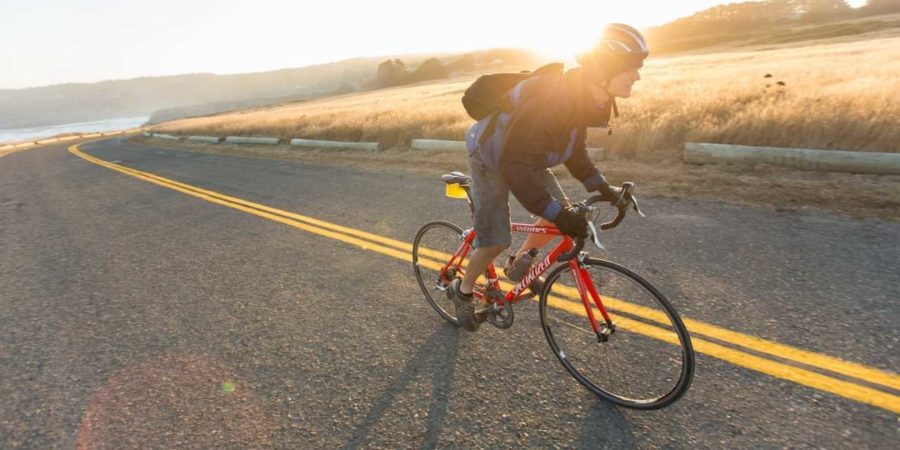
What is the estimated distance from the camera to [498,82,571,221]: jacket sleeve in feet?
8.17

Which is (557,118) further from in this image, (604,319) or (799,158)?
(799,158)

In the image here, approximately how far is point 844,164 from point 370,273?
703 cm

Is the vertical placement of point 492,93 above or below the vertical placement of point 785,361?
above

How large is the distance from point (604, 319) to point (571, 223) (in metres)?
0.87

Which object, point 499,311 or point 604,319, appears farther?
point 499,311

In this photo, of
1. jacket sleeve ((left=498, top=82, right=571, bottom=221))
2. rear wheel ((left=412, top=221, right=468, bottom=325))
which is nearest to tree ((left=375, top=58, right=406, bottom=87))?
rear wheel ((left=412, top=221, right=468, bottom=325))

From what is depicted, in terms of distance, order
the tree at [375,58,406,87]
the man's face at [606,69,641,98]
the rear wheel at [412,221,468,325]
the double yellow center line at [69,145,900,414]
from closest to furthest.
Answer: the man's face at [606,69,641,98]
the double yellow center line at [69,145,900,414]
the rear wheel at [412,221,468,325]
the tree at [375,58,406,87]

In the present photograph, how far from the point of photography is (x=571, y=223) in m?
2.46

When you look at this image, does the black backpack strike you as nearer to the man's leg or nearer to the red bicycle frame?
the man's leg

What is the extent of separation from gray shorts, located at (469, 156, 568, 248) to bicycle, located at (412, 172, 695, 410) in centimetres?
19

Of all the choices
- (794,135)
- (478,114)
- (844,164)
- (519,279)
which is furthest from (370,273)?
(794,135)

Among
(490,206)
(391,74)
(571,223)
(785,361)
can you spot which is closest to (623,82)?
(571,223)

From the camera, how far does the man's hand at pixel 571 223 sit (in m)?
2.45

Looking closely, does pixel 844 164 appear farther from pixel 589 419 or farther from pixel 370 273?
pixel 370 273
